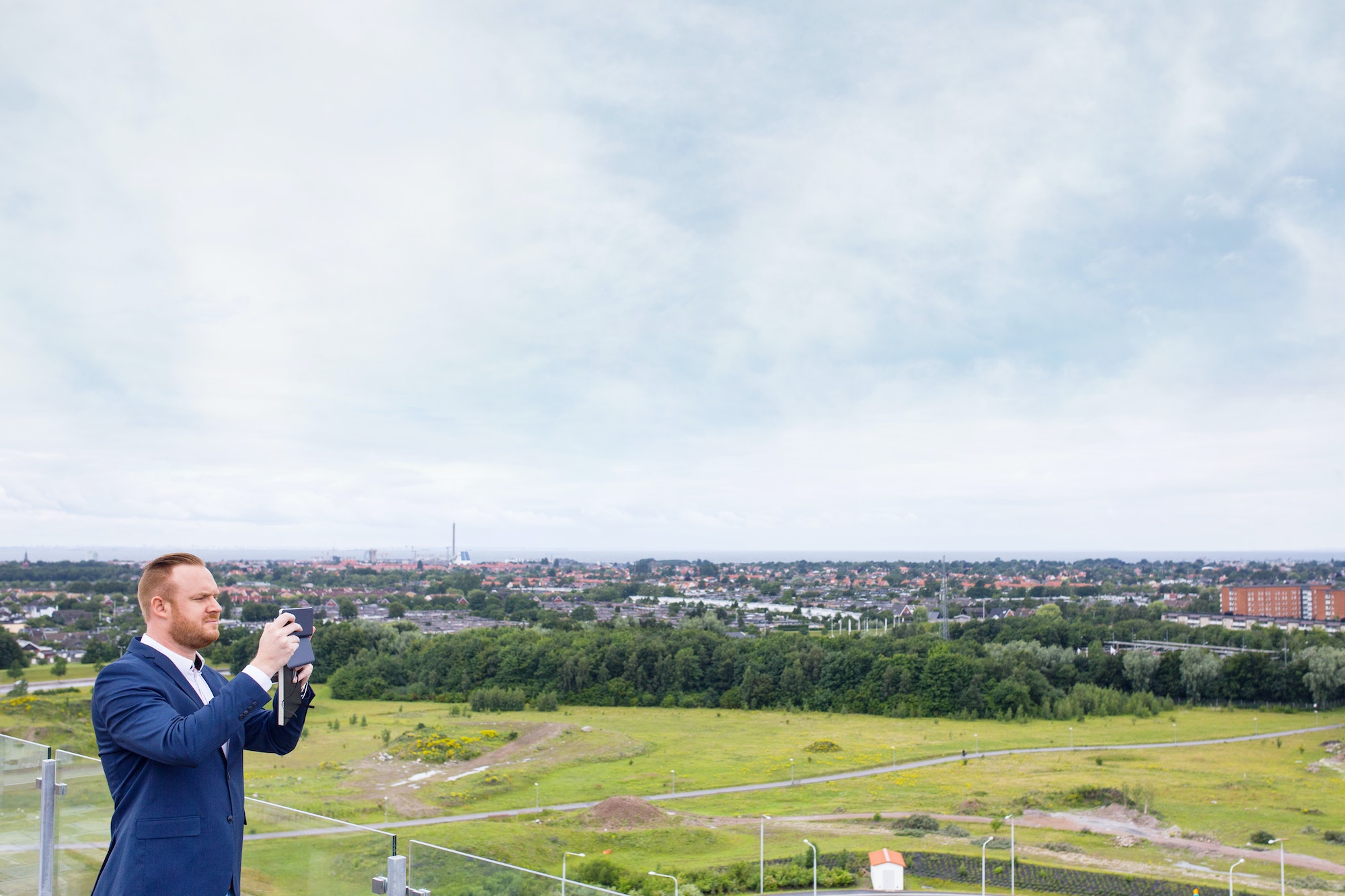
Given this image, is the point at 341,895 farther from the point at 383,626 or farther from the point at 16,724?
the point at 383,626

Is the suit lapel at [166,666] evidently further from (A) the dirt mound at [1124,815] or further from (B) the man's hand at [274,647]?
(A) the dirt mound at [1124,815]

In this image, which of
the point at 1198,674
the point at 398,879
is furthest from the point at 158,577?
the point at 1198,674

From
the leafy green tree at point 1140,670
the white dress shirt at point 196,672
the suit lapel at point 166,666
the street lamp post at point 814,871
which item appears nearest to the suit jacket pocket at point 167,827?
the white dress shirt at point 196,672

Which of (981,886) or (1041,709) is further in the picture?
(1041,709)

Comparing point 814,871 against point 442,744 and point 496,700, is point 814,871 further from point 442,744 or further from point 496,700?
point 496,700

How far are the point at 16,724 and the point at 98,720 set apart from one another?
3715cm

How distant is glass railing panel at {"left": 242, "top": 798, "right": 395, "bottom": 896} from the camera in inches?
159

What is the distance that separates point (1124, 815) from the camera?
29.1 m

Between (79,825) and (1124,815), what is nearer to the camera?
(79,825)

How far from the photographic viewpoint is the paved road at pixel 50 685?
47812 mm

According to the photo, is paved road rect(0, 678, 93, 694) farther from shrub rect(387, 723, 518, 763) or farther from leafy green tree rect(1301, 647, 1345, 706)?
leafy green tree rect(1301, 647, 1345, 706)

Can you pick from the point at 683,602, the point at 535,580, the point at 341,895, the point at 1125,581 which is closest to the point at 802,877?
the point at 341,895

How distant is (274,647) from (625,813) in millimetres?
26464

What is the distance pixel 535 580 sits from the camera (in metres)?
152
